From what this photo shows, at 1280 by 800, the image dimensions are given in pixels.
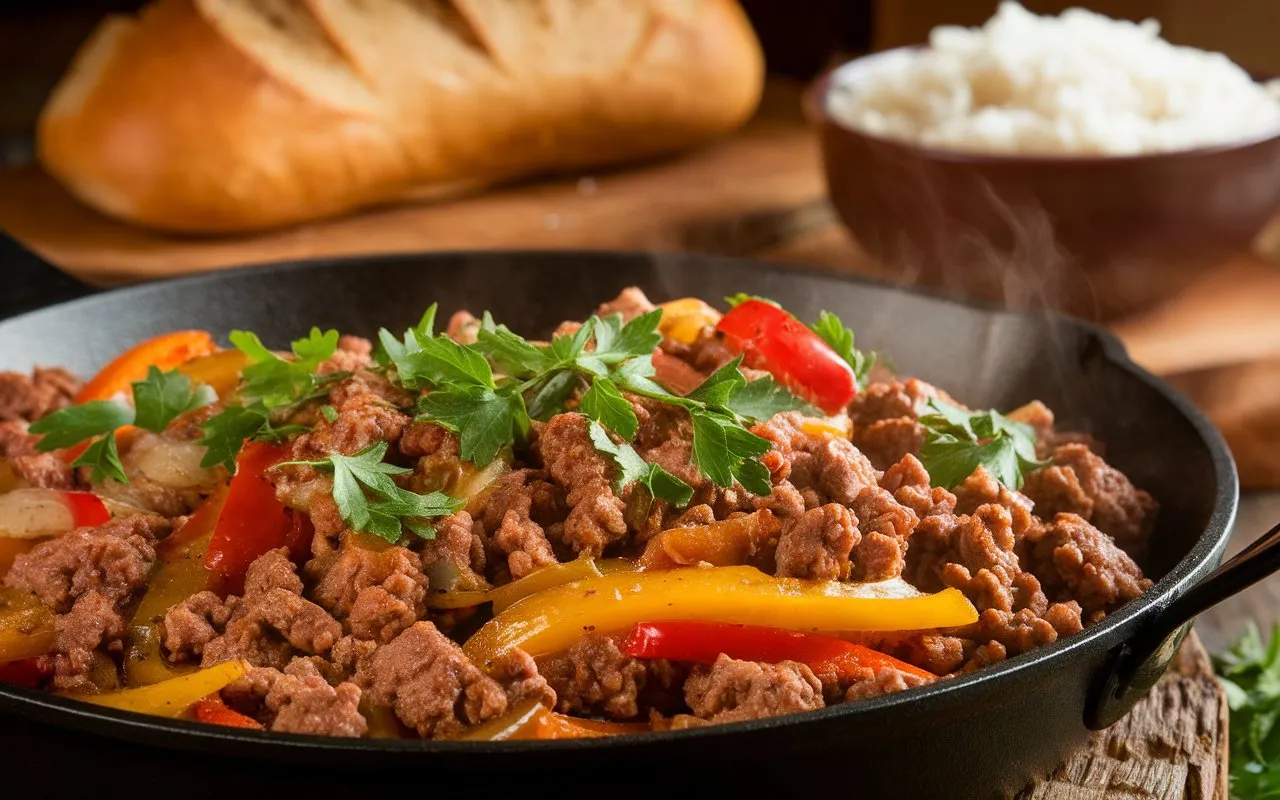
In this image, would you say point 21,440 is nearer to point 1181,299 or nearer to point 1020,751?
point 1020,751

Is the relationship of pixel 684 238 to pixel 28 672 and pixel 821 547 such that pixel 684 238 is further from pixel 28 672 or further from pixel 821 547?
pixel 28 672

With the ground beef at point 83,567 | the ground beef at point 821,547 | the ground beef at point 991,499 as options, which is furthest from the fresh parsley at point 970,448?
the ground beef at point 83,567

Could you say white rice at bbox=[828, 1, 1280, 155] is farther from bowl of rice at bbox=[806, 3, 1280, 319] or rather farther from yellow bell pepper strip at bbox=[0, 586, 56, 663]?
yellow bell pepper strip at bbox=[0, 586, 56, 663]

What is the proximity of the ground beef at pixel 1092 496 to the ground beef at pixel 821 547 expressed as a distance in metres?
0.71

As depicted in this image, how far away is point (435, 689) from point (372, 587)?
0.23 metres

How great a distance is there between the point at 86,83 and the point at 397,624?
4.13 metres

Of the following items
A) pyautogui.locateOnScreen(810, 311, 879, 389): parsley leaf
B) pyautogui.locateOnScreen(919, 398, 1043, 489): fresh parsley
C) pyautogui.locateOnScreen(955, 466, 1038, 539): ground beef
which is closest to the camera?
pyautogui.locateOnScreen(955, 466, 1038, 539): ground beef

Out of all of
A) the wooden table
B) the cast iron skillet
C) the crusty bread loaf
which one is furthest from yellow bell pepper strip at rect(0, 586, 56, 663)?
the crusty bread loaf

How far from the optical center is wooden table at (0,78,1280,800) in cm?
496

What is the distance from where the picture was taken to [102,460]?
2908 millimetres

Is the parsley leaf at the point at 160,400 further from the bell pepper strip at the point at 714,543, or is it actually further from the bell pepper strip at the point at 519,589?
the bell pepper strip at the point at 714,543

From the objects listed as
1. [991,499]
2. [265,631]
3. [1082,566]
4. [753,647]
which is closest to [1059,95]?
[991,499]

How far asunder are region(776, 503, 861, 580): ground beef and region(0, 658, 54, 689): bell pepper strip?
1257 millimetres

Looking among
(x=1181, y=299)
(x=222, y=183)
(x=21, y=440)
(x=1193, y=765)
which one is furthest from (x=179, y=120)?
(x=1193, y=765)
